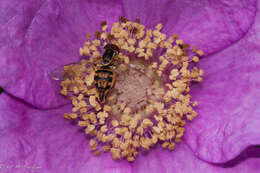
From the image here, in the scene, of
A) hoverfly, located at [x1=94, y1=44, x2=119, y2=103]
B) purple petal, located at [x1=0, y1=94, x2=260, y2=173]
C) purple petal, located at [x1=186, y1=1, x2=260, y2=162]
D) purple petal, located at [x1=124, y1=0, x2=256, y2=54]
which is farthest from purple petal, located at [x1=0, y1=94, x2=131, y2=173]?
purple petal, located at [x1=124, y1=0, x2=256, y2=54]

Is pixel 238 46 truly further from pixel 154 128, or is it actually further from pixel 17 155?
pixel 17 155

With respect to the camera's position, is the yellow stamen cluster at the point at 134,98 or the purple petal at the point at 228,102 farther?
the yellow stamen cluster at the point at 134,98

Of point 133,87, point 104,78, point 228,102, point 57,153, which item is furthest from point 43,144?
point 228,102

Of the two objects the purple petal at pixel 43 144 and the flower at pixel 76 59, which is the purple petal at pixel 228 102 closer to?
the flower at pixel 76 59

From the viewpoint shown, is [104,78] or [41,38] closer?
[104,78]

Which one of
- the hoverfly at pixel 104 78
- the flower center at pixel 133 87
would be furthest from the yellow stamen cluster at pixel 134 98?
the hoverfly at pixel 104 78

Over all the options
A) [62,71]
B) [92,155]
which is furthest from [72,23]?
[92,155]

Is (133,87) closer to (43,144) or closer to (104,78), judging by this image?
(104,78)
